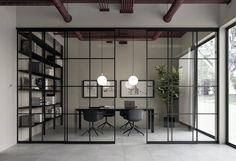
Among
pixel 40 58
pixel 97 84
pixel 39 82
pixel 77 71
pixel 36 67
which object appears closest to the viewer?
pixel 36 67

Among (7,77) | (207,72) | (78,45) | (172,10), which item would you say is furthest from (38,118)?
(207,72)

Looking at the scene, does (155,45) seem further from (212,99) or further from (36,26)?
(36,26)

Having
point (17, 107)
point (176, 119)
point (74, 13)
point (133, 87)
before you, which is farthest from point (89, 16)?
point (133, 87)

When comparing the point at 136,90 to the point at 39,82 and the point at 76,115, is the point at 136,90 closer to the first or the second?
the point at 76,115

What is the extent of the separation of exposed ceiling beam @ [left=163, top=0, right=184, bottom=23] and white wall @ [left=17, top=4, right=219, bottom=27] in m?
0.19

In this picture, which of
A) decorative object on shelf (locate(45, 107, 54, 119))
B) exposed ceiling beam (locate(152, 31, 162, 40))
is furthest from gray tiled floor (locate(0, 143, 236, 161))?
exposed ceiling beam (locate(152, 31, 162, 40))

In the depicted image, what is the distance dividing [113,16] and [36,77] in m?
2.66

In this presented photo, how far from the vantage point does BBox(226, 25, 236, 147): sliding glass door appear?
6742mm

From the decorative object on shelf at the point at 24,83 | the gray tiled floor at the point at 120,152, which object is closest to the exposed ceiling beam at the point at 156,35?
the gray tiled floor at the point at 120,152

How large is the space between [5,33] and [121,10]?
107 inches

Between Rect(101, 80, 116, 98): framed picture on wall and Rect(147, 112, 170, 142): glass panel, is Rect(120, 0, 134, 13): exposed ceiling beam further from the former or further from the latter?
A: Rect(101, 80, 116, 98): framed picture on wall

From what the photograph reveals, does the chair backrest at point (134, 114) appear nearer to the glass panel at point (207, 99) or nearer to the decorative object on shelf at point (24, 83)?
the glass panel at point (207, 99)

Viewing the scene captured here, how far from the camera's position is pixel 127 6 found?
268 inches

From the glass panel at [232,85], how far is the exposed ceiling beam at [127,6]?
239cm
